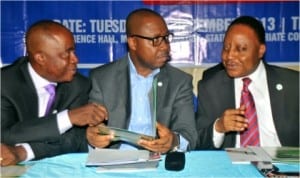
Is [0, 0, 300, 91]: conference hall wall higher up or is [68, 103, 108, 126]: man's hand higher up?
[0, 0, 300, 91]: conference hall wall

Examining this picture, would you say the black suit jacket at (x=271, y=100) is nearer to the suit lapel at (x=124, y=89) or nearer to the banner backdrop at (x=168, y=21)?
the suit lapel at (x=124, y=89)

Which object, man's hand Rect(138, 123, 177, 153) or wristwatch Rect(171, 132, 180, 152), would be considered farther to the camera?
wristwatch Rect(171, 132, 180, 152)

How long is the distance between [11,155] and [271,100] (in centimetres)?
141

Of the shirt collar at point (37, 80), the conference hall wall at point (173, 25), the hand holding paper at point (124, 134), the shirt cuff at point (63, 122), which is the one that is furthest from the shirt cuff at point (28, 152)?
the conference hall wall at point (173, 25)

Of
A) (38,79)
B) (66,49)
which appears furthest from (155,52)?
(38,79)

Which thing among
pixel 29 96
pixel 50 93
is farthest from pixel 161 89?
pixel 29 96

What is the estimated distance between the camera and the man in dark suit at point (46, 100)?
2.13m

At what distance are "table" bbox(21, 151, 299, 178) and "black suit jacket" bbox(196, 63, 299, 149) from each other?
0.64m

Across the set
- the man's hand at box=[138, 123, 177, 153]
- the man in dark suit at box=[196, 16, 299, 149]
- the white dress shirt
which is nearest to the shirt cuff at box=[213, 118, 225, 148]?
the man in dark suit at box=[196, 16, 299, 149]

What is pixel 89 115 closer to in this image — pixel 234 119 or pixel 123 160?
pixel 123 160

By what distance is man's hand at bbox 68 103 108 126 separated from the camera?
2.03 m

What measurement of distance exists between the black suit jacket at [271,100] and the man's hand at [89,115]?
62cm

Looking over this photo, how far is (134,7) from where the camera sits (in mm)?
3244

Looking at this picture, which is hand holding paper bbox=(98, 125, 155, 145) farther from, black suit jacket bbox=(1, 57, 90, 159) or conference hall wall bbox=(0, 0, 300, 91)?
Answer: conference hall wall bbox=(0, 0, 300, 91)
